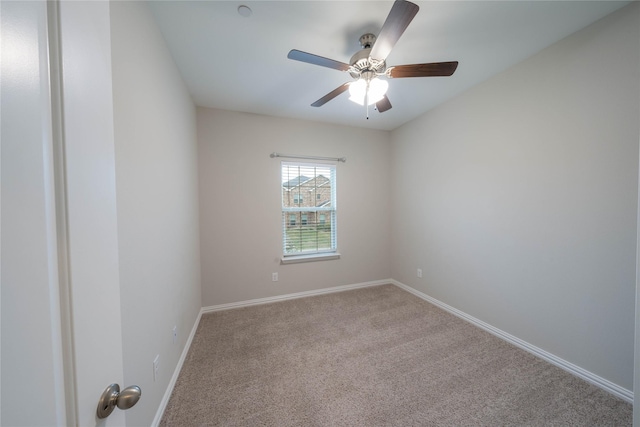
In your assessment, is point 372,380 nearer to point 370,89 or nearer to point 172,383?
point 172,383

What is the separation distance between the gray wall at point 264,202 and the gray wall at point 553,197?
1083 millimetres

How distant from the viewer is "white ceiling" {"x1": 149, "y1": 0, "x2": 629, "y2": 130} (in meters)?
1.39

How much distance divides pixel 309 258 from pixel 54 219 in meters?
2.85

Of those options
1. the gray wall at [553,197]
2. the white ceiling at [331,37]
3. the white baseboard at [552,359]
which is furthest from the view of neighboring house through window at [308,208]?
the white baseboard at [552,359]

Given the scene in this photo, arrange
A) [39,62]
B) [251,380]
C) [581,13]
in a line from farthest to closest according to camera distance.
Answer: [251,380] < [581,13] < [39,62]

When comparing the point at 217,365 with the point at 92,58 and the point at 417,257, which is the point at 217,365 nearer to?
the point at 92,58

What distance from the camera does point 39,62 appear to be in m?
0.34

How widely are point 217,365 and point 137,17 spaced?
2.43 m

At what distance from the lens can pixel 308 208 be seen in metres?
3.16

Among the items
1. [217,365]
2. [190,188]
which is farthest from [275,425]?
[190,188]

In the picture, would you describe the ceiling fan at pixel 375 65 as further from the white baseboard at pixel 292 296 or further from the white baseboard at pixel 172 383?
the white baseboard at pixel 292 296

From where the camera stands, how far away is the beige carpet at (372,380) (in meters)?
1.36

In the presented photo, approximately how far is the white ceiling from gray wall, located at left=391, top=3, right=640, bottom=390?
276 millimetres

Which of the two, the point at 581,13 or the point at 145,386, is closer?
the point at 145,386
